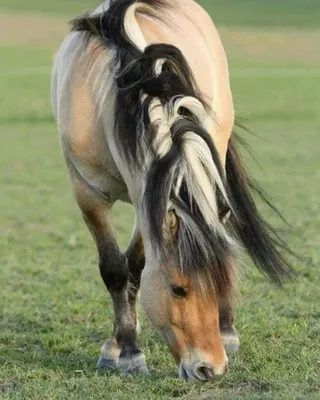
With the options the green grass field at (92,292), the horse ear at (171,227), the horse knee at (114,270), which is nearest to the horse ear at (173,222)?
the horse ear at (171,227)

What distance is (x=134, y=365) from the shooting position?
5.12 metres

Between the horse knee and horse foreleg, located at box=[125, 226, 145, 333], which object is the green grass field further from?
the horse knee

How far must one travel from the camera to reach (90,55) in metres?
5.19

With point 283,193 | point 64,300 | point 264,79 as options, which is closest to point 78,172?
point 64,300

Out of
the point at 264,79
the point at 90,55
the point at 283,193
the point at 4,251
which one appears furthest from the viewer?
the point at 264,79

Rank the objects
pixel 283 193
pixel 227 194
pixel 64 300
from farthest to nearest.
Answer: pixel 283 193 → pixel 64 300 → pixel 227 194

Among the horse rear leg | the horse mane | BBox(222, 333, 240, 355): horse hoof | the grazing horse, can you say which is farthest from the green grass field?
the horse mane

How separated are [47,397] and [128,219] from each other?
21.8ft

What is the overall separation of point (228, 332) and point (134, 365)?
0.74 metres

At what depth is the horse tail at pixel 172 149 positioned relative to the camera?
4.27 meters

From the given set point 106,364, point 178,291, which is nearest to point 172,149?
point 178,291

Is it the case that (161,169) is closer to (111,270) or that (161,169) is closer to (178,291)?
(178,291)

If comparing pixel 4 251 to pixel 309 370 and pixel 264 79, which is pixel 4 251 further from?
pixel 264 79

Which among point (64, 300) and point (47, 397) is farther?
point (64, 300)
